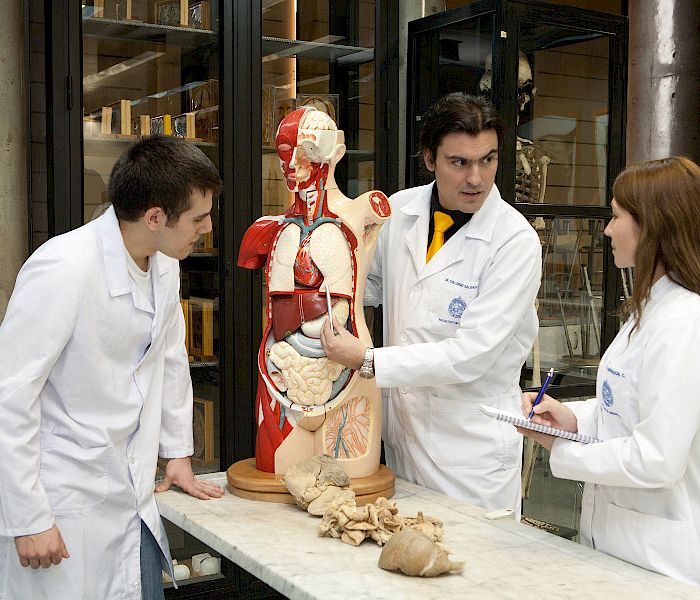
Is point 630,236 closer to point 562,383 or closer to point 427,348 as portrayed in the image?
point 427,348

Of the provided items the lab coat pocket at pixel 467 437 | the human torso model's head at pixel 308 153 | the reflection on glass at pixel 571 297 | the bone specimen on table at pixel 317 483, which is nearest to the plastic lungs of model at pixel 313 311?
the human torso model's head at pixel 308 153

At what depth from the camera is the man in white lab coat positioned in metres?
1.85

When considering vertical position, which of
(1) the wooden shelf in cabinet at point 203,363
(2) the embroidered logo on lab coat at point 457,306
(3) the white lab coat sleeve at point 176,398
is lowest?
(1) the wooden shelf in cabinet at point 203,363

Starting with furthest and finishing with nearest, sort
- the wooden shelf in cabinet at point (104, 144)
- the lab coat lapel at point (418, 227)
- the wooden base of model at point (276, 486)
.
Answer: the wooden shelf in cabinet at point (104, 144) < the lab coat lapel at point (418, 227) < the wooden base of model at point (276, 486)

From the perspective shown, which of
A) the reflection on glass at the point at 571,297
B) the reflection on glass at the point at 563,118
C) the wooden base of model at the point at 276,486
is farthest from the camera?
the reflection on glass at the point at 571,297

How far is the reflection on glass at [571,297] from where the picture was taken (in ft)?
13.0

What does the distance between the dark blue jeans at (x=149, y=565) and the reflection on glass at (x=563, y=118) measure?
2211 millimetres

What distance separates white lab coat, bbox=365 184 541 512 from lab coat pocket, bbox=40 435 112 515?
75 centimetres

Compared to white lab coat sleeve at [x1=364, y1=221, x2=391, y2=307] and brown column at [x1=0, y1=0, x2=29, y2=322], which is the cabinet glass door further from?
white lab coat sleeve at [x1=364, y1=221, x2=391, y2=307]

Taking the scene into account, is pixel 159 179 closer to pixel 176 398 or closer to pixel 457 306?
pixel 176 398

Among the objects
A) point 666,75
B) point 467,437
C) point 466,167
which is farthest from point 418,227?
point 666,75

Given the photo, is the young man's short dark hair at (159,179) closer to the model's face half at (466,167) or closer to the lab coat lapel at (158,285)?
the lab coat lapel at (158,285)

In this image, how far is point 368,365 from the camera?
7.73ft

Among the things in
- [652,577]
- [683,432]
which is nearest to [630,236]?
[683,432]
